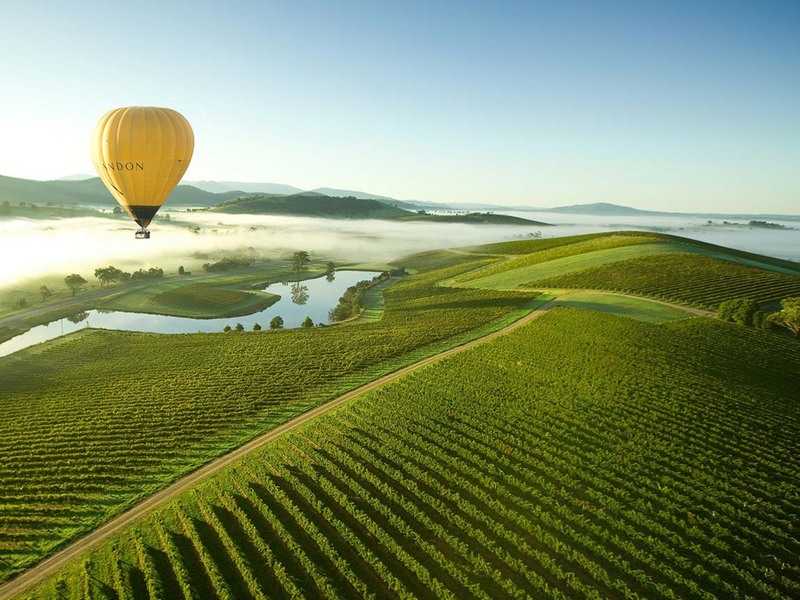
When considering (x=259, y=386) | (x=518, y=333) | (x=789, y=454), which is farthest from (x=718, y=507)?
(x=259, y=386)

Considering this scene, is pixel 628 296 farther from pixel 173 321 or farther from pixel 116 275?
pixel 116 275

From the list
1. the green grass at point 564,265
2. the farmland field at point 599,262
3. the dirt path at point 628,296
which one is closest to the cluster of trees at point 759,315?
the dirt path at point 628,296

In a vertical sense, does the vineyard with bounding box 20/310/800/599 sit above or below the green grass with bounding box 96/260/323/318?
above

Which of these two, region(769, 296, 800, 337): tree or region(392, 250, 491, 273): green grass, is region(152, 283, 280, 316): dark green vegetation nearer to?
region(392, 250, 491, 273): green grass

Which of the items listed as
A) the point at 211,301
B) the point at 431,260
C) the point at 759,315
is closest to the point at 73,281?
the point at 211,301

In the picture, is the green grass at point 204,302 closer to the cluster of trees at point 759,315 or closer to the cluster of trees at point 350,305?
the cluster of trees at point 350,305

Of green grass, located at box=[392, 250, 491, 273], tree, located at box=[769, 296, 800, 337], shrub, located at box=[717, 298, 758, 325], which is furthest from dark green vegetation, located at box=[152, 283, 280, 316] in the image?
tree, located at box=[769, 296, 800, 337]
